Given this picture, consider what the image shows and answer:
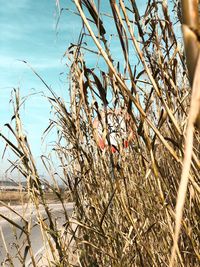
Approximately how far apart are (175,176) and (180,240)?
24 centimetres

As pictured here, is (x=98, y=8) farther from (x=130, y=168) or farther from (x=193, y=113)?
(x=130, y=168)

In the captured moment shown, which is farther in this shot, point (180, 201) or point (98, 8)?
point (98, 8)

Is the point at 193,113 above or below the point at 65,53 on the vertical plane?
below

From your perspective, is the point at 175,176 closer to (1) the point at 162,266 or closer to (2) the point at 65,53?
(1) the point at 162,266

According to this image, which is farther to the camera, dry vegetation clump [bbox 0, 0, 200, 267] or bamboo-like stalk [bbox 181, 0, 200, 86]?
dry vegetation clump [bbox 0, 0, 200, 267]

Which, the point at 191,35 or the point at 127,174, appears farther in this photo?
the point at 127,174

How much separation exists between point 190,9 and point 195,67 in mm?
37

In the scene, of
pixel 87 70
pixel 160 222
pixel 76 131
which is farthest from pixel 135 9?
pixel 160 222

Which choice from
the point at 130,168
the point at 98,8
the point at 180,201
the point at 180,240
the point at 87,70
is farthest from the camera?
the point at 130,168

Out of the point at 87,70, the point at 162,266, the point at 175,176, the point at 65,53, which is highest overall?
the point at 65,53

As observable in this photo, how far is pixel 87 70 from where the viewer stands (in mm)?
1021

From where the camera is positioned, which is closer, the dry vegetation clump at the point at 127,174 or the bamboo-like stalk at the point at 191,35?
the bamboo-like stalk at the point at 191,35

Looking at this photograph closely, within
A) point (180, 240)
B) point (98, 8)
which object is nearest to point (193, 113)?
point (98, 8)

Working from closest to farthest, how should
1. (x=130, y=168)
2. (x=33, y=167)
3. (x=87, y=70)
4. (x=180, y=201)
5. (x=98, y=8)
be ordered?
(x=180, y=201) → (x=98, y=8) → (x=87, y=70) → (x=33, y=167) → (x=130, y=168)
